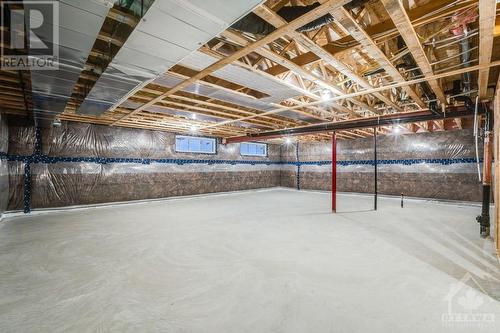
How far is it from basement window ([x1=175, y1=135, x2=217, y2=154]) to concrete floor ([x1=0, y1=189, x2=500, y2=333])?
4.72 m

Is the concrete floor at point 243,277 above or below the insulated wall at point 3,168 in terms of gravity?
below

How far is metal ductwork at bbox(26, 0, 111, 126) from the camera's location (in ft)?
5.23

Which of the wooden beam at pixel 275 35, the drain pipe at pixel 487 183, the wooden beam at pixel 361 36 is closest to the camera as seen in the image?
the wooden beam at pixel 275 35

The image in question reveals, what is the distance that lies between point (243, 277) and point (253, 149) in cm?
952

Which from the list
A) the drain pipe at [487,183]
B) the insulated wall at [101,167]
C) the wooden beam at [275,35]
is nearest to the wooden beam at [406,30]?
the wooden beam at [275,35]

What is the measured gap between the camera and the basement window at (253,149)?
11.0 meters

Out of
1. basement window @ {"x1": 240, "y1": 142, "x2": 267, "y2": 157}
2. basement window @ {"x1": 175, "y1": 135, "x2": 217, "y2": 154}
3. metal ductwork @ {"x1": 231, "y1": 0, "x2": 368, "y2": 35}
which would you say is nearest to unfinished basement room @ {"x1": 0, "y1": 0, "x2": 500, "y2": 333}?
metal ductwork @ {"x1": 231, "y1": 0, "x2": 368, "y2": 35}

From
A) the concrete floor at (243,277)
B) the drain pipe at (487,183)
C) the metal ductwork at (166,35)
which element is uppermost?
the metal ductwork at (166,35)

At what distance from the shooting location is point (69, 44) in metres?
2.04

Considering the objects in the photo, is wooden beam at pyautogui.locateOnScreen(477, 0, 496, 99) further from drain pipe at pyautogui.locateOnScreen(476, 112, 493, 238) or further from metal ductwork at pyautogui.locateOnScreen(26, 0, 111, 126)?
metal ductwork at pyautogui.locateOnScreen(26, 0, 111, 126)

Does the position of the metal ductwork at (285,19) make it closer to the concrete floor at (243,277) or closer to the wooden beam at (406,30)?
the wooden beam at (406,30)

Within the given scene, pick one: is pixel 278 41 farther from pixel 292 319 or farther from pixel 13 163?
pixel 13 163

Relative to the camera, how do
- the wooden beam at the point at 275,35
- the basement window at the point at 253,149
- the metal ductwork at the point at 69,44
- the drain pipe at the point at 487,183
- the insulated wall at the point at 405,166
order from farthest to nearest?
the basement window at the point at 253,149, the insulated wall at the point at 405,166, the drain pipe at the point at 487,183, the wooden beam at the point at 275,35, the metal ductwork at the point at 69,44

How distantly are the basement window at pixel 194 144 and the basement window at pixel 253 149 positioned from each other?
171 centimetres
